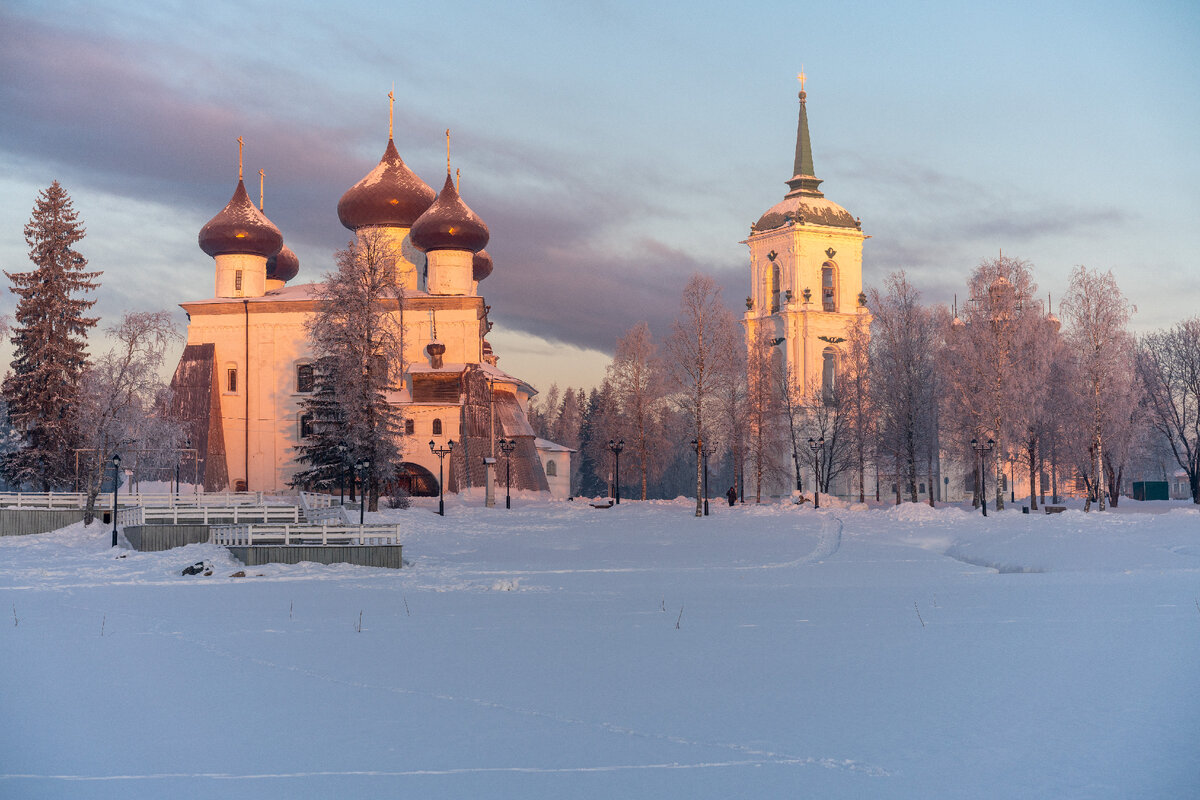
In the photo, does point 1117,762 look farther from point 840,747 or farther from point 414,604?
point 414,604

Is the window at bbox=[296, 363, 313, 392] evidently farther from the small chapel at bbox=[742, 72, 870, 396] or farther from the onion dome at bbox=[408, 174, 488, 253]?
the small chapel at bbox=[742, 72, 870, 396]

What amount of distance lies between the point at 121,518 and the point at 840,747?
26423 mm

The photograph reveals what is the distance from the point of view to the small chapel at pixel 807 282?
60.6 metres

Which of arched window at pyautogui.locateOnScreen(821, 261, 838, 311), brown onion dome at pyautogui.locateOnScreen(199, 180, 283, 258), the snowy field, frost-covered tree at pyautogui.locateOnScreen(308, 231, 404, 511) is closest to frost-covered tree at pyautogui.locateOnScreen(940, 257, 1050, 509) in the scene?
the snowy field

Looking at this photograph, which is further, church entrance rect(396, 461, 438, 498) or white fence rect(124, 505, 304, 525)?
church entrance rect(396, 461, 438, 498)

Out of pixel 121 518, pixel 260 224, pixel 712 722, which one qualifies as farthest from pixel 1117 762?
pixel 260 224

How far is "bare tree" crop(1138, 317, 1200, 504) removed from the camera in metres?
43.2

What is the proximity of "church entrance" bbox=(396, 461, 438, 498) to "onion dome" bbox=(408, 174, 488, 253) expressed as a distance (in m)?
9.37

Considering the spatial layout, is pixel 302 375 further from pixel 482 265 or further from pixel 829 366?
pixel 829 366

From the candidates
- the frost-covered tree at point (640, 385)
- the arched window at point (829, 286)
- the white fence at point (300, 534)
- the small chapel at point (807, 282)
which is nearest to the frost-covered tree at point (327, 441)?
the white fence at point (300, 534)

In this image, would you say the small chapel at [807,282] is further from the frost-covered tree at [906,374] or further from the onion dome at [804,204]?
the frost-covered tree at [906,374]

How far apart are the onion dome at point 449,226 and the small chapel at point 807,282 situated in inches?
757

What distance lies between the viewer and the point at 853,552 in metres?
25.1

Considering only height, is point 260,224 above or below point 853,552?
above
